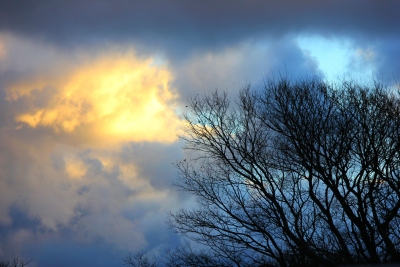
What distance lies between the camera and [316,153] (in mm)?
8594

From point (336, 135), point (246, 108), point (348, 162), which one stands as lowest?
point (348, 162)

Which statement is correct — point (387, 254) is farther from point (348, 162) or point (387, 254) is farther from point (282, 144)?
point (282, 144)

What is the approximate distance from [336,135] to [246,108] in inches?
106

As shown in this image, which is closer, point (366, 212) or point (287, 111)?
point (366, 212)

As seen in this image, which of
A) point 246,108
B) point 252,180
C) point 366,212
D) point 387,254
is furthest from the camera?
point 246,108

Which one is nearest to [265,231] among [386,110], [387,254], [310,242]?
[310,242]

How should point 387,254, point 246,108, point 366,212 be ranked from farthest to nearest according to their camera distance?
point 246,108 → point 366,212 → point 387,254

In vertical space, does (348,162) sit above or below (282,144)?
Result: below

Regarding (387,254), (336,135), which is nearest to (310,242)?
(387,254)

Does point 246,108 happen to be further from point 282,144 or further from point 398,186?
point 398,186

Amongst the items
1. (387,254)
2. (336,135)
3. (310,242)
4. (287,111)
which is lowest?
(387,254)

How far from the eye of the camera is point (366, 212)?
848 cm

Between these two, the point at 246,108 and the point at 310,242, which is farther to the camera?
the point at 246,108

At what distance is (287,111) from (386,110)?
2547 mm
